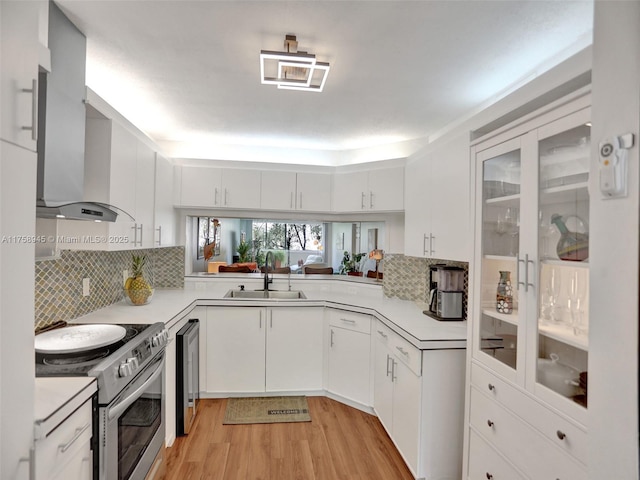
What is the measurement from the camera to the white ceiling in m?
1.57

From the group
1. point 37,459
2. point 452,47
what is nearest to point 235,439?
point 37,459

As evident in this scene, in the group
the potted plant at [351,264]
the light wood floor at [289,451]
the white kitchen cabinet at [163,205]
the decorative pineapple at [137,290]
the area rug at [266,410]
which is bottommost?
the light wood floor at [289,451]

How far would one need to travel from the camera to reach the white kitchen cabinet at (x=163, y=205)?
2.93 meters

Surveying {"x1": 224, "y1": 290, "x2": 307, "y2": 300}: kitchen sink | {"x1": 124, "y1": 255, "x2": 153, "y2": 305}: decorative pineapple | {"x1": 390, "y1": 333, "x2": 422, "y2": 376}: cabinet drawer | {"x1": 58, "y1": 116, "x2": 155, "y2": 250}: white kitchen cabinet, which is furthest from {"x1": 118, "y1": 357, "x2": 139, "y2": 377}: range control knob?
{"x1": 224, "y1": 290, "x2": 307, "y2": 300}: kitchen sink

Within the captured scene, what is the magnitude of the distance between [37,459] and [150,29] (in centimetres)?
183

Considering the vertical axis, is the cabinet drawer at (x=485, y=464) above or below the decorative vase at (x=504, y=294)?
below

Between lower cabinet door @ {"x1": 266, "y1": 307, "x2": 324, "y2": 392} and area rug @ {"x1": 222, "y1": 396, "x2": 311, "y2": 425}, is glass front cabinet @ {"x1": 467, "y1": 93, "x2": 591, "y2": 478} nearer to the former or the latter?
area rug @ {"x1": 222, "y1": 396, "x2": 311, "y2": 425}

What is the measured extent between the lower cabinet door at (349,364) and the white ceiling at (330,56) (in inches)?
73.3

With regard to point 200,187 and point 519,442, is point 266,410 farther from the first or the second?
point 200,187

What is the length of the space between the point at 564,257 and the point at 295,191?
2545 millimetres

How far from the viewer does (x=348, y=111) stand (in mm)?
2744

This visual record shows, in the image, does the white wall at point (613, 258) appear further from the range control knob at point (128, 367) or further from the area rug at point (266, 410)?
the area rug at point (266, 410)

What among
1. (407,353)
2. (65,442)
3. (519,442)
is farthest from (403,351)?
(65,442)

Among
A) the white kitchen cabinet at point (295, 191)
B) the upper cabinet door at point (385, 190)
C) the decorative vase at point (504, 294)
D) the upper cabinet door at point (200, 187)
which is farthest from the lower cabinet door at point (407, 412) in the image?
the upper cabinet door at point (200, 187)
